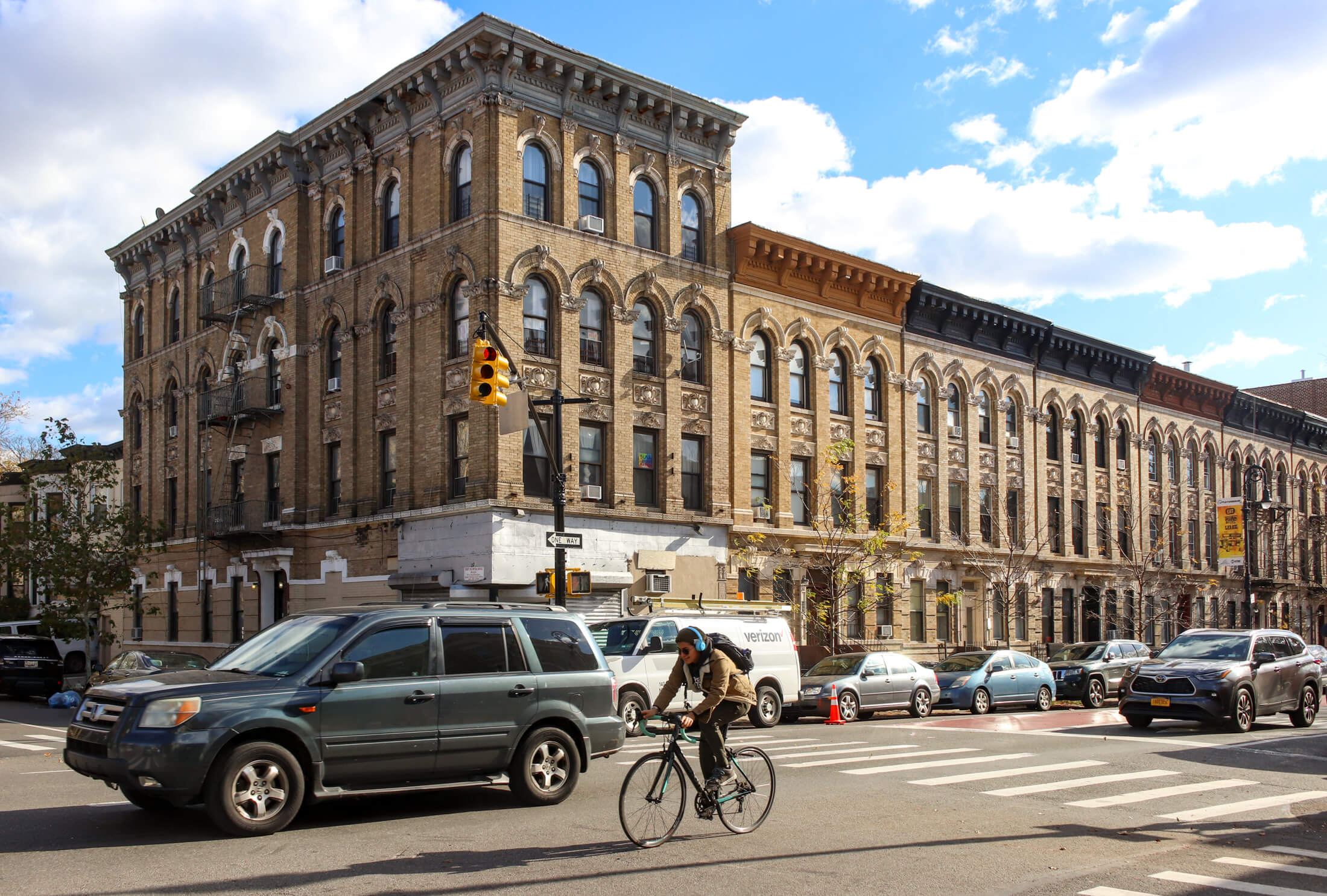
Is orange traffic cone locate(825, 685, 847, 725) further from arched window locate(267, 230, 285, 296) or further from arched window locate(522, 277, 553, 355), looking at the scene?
arched window locate(267, 230, 285, 296)

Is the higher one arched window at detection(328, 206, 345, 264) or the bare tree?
arched window at detection(328, 206, 345, 264)

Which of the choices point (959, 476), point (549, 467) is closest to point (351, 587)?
point (549, 467)

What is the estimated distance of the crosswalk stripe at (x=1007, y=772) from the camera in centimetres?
1374

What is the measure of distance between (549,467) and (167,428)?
19.4 m

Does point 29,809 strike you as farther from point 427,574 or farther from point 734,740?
point 427,574

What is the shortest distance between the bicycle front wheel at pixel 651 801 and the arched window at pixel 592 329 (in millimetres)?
21374

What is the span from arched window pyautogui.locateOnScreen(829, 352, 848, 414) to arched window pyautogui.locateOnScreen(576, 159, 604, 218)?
375 inches

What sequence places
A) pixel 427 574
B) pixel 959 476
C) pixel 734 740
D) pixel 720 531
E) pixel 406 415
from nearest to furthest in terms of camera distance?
pixel 734 740 < pixel 427 574 < pixel 406 415 < pixel 720 531 < pixel 959 476

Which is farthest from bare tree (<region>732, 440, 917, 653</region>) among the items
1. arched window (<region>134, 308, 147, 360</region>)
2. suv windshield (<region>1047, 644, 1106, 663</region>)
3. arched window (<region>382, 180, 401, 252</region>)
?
arched window (<region>134, 308, 147, 360</region>)

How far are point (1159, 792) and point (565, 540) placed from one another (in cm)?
1120

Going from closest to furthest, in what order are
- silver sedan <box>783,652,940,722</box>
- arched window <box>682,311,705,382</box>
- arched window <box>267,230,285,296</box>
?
silver sedan <box>783,652,940,722</box> → arched window <box>682,311,705,382</box> → arched window <box>267,230,285,296</box>

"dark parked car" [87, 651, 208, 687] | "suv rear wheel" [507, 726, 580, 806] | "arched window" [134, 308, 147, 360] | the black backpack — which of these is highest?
"arched window" [134, 308, 147, 360]

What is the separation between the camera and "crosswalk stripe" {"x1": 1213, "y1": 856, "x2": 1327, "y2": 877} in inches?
352

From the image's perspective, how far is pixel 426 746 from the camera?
35.0 ft
